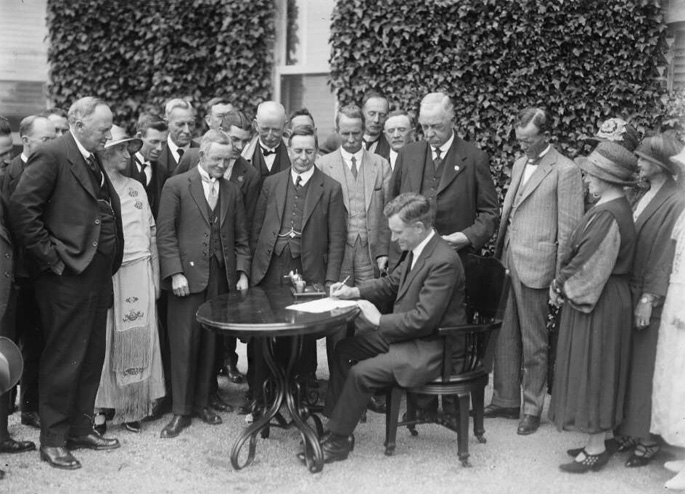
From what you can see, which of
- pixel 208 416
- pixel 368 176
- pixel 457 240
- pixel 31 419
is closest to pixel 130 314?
pixel 208 416

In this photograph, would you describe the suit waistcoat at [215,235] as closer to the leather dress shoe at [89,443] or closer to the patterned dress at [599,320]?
the leather dress shoe at [89,443]

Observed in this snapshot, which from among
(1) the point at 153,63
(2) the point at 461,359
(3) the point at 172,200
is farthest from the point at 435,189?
(1) the point at 153,63

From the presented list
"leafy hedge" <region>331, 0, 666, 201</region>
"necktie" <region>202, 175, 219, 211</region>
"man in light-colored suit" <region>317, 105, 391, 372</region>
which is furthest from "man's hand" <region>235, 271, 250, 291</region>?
"leafy hedge" <region>331, 0, 666, 201</region>

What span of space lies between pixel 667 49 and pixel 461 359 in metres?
4.28

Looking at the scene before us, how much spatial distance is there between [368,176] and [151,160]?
1.62m

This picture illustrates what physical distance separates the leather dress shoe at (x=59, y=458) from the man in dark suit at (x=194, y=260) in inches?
26.9

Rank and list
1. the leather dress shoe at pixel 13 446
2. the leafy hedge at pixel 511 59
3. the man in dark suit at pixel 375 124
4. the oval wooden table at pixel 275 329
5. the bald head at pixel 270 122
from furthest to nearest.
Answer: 1. the leafy hedge at pixel 511 59
2. the man in dark suit at pixel 375 124
3. the bald head at pixel 270 122
4. the leather dress shoe at pixel 13 446
5. the oval wooden table at pixel 275 329

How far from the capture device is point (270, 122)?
20.8 feet

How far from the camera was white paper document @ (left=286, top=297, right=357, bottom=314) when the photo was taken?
470 cm

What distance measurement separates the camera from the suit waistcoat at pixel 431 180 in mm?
5730

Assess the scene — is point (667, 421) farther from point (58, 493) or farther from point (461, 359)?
point (58, 493)

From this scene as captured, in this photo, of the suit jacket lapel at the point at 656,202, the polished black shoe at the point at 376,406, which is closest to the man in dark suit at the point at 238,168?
the polished black shoe at the point at 376,406

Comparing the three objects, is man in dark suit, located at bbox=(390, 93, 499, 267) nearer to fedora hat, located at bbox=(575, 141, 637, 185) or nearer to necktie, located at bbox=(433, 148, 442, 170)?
necktie, located at bbox=(433, 148, 442, 170)

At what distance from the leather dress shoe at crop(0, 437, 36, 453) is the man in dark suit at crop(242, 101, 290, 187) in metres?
2.53
